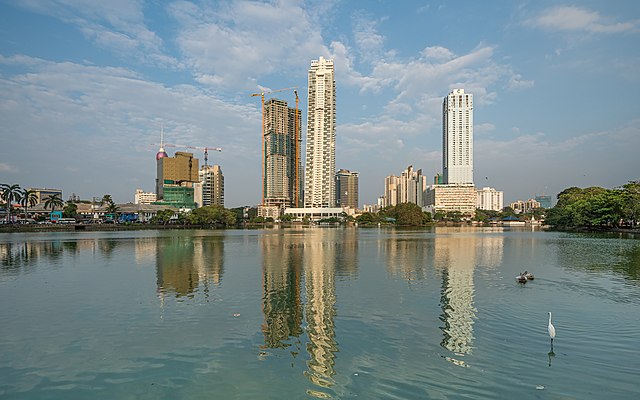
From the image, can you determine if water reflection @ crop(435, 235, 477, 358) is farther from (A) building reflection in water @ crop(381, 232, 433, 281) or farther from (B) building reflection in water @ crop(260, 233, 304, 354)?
(B) building reflection in water @ crop(260, 233, 304, 354)

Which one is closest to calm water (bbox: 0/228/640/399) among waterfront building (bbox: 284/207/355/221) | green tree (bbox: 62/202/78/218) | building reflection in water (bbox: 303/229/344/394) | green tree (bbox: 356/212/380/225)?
building reflection in water (bbox: 303/229/344/394)

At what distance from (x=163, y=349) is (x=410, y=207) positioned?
125688 millimetres

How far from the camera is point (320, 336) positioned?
41.1 feet

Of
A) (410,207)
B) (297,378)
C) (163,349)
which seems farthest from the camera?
(410,207)

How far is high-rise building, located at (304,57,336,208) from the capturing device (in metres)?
172

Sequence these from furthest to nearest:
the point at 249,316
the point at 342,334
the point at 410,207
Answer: the point at 410,207, the point at 249,316, the point at 342,334

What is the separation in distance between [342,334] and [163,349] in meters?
5.02

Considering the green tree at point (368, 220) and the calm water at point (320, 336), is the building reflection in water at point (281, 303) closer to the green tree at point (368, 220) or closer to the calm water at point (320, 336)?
the calm water at point (320, 336)

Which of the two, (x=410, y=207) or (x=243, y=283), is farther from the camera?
(x=410, y=207)

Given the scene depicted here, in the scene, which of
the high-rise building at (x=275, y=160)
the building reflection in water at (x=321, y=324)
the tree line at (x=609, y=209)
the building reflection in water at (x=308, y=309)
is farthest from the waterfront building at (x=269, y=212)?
the building reflection in water at (x=321, y=324)

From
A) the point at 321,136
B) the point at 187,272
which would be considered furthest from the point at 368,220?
the point at 187,272

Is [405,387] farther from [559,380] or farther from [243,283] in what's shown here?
[243,283]

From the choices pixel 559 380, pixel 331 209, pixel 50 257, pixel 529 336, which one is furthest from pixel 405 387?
pixel 331 209

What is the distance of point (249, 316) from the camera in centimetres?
1489
